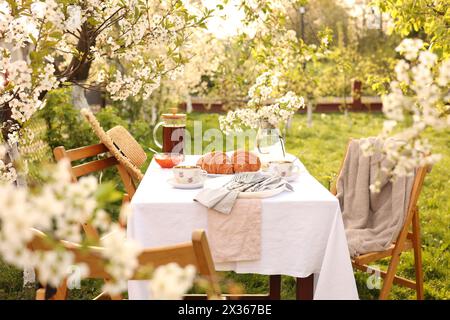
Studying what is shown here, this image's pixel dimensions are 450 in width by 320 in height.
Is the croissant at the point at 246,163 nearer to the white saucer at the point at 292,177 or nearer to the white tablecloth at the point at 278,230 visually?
the white saucer at the point at 292,177

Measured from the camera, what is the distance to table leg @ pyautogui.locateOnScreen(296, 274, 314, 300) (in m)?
2.56

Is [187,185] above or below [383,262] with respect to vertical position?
above

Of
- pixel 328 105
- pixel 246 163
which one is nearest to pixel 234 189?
pixel 246 163

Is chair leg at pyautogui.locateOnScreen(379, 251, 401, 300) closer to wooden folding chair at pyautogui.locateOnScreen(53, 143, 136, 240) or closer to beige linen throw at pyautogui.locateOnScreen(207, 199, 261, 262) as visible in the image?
beige linen throw at pyautogui.locateOnScreen(207, 199, 261, 262)

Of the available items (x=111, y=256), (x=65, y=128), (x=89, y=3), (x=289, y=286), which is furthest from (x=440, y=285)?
(x=65, y=128)

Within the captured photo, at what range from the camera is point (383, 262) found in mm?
4496

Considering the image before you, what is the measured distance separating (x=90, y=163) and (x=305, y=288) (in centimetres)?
131

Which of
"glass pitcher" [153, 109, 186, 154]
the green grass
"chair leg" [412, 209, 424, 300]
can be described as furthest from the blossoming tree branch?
"chair leg" [412, 209, 424, 300]

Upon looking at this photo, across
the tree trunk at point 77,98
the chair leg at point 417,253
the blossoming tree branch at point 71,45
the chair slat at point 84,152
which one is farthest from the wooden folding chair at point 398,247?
the tree trunk at point 77,98

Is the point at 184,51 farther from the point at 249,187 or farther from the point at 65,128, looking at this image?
the point at 249,187

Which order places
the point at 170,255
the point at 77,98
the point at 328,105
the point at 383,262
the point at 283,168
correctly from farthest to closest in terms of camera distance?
the point at 328,105, the point at 77,98, the point at 383,262, the point at 283,168, the point at 170,255

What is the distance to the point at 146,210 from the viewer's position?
2471mm

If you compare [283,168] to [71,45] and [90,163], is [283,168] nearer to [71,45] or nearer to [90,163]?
[90,163]

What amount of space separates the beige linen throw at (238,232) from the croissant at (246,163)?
2.09ft
